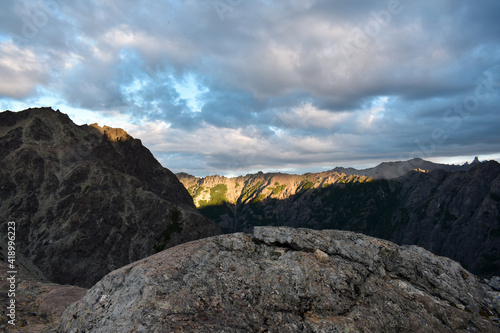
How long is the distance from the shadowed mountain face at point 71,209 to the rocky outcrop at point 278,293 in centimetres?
14707

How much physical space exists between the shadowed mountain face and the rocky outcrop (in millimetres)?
147069

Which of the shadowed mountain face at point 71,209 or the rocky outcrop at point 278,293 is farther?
the shadowed mountain face at point 71,209

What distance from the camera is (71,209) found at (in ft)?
522

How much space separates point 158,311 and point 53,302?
25711 millimetres

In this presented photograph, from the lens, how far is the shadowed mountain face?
14275cm

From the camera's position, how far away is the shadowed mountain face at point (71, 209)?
143m

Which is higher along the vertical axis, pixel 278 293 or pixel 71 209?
pixel 278 293

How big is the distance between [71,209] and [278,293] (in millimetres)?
175658

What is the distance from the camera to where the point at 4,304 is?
29391mm

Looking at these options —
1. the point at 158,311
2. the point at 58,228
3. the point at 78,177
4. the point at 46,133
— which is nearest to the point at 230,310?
the point at 158,311

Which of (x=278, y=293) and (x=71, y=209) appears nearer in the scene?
(x=278, y=293)

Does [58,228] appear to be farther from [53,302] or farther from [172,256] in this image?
[172,256]

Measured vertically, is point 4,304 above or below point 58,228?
above

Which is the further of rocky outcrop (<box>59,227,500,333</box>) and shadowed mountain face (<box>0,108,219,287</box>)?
Answer: shadowed mountain face (<box>0,108,219,287</box>)
